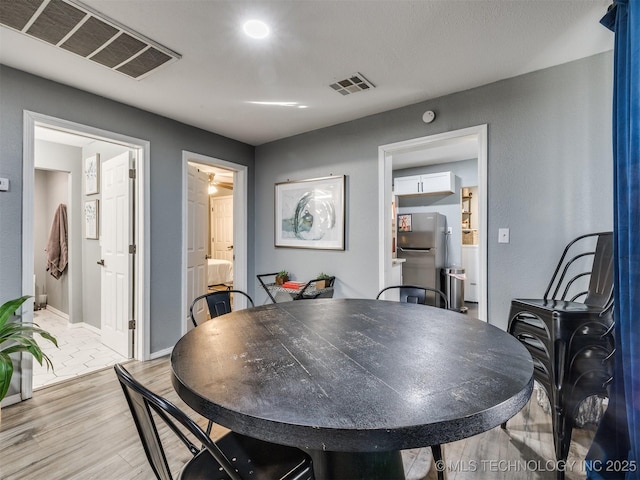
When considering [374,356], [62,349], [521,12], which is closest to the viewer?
[374,356]

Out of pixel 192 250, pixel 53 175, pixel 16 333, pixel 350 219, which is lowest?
pixel 16 333

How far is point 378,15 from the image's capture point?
173cm

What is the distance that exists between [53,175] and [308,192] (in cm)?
412

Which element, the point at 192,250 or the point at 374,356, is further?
the point at 192,250

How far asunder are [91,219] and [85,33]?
8.89ft

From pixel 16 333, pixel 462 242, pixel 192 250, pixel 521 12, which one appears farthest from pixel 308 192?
pixel 462 242

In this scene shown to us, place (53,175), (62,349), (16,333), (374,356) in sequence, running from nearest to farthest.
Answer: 1. (374,356)
2. (16,333)
3. (62,349)
4. (53,175)

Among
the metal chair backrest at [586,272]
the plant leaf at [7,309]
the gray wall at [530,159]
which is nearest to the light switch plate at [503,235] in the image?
the gray wall at [530,159]

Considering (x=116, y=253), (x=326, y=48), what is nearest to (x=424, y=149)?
(x=326, y=48)

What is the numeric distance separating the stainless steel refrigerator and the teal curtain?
333 cm

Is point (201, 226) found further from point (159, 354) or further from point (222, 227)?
point (222, 227)

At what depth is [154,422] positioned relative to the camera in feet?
2.71

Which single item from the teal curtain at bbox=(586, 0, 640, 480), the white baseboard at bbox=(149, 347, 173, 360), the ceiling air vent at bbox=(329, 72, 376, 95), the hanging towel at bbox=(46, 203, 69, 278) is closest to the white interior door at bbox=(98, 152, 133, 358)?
the white baseboard at bbox=(149, 347, 173, 360)

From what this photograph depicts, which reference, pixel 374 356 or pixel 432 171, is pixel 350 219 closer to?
pixel 374 356
